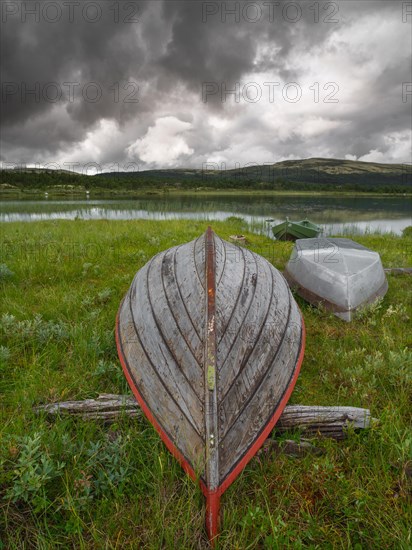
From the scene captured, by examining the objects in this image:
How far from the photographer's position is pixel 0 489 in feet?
6.31

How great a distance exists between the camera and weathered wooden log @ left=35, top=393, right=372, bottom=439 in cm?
248

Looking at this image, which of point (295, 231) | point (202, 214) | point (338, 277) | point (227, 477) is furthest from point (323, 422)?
point (202, 214)

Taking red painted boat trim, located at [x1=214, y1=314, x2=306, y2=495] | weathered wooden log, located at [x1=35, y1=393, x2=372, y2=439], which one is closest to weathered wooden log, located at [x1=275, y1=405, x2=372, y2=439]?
weathered wooden log, located at [x1=35, y1=393, x2=372, y2=439]

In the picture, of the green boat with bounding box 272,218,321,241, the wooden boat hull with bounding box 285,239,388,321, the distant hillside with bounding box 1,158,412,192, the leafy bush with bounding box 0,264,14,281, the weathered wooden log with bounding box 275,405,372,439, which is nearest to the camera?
the weathered wooden log with bounding box 275,405,372,439

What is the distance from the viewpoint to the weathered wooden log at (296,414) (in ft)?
8.13

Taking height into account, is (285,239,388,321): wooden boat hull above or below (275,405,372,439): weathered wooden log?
above

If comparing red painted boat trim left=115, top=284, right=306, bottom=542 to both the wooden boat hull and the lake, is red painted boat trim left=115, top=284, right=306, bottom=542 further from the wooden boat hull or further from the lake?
the lake

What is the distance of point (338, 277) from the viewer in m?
5.18

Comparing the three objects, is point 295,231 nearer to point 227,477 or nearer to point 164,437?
point 164,437

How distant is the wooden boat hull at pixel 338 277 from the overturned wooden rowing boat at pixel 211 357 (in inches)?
72.8

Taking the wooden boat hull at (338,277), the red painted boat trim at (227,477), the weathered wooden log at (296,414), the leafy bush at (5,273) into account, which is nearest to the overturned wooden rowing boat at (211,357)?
the red painted boat trim at (227,477)

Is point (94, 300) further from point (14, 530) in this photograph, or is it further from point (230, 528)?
point (230, 528)

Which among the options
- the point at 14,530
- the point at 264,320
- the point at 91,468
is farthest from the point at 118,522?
the point at 264,320

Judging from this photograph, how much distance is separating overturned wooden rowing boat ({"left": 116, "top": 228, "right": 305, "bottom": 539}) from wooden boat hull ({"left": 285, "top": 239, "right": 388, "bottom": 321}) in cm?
185
